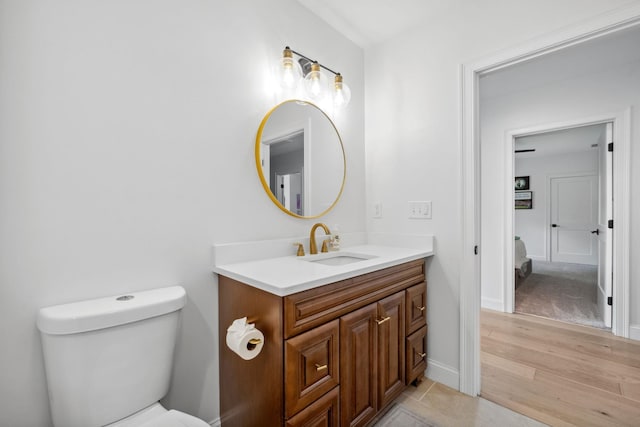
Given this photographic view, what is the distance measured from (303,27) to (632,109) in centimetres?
290

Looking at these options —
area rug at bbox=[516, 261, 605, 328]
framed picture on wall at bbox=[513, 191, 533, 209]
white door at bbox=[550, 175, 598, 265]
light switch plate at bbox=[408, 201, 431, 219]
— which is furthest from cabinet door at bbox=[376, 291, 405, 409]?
white door at bbox=[550, 175, 598, 265]

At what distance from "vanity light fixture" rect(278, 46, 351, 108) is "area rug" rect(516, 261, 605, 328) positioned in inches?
121

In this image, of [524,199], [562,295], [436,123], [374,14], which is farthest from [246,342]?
[524,199]

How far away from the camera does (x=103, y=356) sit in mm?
904

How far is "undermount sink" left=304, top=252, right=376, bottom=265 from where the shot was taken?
1.73 metres

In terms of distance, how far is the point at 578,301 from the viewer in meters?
3.42

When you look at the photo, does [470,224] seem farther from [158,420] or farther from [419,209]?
[158,420]

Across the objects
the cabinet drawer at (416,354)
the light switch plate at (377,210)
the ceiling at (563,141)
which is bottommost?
the cabinet drawer at (416,354)

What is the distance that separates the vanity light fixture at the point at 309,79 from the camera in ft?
5.31

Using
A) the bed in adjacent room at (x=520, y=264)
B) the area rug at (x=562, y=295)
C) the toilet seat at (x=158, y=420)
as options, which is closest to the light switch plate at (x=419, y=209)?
the toilet seat at (x=158, y=420)

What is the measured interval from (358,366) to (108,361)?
38.9 inches

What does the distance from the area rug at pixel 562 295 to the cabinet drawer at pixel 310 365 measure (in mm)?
2916

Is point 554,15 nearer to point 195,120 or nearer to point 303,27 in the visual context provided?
point 303,27

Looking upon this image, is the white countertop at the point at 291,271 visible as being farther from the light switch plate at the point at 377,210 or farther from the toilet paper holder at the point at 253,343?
the light switch plate at the point at 377,210
